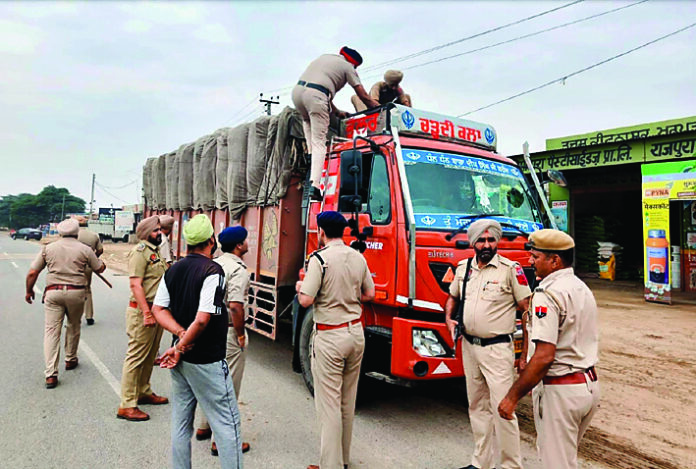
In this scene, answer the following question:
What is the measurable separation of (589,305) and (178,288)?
7.30ft

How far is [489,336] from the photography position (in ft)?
9.71

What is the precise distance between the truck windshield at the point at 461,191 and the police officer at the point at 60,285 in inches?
146

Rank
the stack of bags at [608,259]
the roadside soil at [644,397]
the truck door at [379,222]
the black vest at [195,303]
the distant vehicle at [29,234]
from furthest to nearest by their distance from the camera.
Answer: the distant vehicle at [29,234]
the stack of bags at [608,259]
the truck door at [379,222]
the roadside soil at [644,397]
the black vest at [195,303]

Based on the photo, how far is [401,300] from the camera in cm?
354

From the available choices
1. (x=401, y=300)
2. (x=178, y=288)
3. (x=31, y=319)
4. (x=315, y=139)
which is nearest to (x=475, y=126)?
(x=315, y=139)

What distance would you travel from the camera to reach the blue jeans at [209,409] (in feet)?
8.38

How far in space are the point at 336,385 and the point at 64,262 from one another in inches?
140

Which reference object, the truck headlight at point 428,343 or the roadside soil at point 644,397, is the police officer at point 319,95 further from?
the roadside soil at point 644,397

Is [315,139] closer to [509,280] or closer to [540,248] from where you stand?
[509,280]

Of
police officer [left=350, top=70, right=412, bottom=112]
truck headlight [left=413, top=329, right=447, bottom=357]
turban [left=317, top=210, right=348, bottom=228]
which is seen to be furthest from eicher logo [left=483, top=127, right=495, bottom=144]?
turban [left=317, top=210, right=348, bottom=228]

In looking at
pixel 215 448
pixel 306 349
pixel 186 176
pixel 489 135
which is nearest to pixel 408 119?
pixel 489 135

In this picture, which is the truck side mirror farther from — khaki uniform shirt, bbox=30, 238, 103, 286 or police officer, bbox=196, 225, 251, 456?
khaki uniform shirt, bbox=30, 238, 103, 286

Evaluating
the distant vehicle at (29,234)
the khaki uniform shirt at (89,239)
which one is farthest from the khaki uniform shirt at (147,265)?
the distant vehicle at (29,234)

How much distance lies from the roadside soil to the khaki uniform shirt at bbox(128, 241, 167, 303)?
3526 mm
